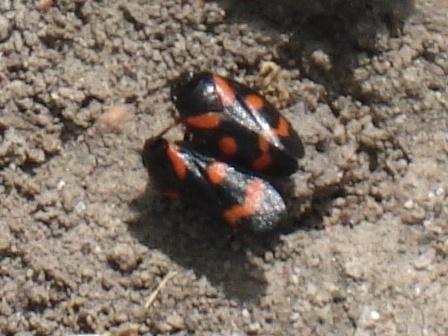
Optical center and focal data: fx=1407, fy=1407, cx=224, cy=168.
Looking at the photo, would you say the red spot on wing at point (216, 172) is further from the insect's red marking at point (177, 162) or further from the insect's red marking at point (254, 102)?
the insect's red marking at point (254, 102)

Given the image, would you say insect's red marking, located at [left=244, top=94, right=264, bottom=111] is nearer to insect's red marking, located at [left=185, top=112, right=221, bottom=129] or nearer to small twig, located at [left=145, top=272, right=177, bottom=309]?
insect's red marking, located at [left=185, top=112, right=221, bottom=129]

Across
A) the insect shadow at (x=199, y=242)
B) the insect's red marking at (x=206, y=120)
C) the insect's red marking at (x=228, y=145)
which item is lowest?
the insect shadow at (x=199, y=242)

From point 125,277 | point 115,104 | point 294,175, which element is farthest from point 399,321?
point 115,104

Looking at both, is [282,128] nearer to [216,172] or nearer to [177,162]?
[216,172]

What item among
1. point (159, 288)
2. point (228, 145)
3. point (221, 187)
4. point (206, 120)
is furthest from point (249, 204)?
point (159, 288)

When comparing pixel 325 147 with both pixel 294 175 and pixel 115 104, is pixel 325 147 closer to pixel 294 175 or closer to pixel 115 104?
pixel 294 175

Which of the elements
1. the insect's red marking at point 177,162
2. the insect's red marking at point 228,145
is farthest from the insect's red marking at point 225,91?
the insect's red marking at point 177,162

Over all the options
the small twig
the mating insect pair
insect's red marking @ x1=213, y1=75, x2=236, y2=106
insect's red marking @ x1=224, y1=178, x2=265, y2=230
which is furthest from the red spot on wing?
the small twig
